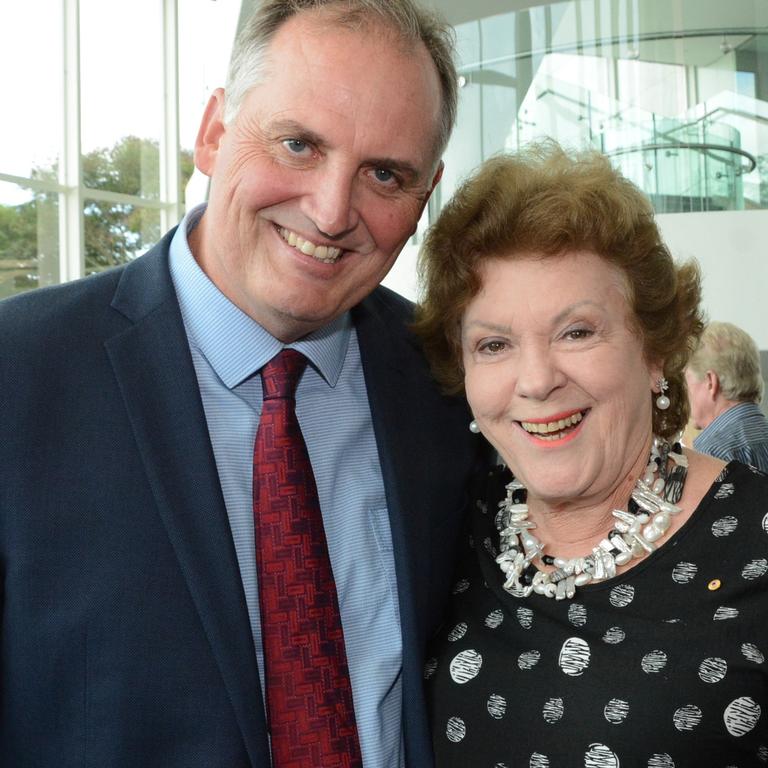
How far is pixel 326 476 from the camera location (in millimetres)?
2084

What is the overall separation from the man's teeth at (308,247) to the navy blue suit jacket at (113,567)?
0.97 feet

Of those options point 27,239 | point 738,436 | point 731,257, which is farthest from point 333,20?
point 27,239

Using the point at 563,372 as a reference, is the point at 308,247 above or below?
above

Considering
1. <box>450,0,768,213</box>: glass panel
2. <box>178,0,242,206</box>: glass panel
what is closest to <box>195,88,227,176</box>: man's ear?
<box>450,0,768,213</box>: glass panel

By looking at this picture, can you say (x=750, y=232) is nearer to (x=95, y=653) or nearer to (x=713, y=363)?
(x=713, y=363)

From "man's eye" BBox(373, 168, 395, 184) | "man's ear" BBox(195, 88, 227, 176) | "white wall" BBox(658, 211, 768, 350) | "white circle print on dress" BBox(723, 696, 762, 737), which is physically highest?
"white wall" BBox(658, 211, 768, 350)

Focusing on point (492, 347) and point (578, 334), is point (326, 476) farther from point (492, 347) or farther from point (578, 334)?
point (578, 334)

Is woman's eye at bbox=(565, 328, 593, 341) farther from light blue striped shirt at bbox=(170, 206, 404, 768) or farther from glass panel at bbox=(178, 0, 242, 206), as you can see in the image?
glass panel at bbox=(178, 0, 242, 206)

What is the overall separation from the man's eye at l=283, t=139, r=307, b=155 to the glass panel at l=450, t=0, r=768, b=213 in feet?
24.0

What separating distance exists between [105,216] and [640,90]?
20.8 feet

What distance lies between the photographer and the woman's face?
2.06 metres

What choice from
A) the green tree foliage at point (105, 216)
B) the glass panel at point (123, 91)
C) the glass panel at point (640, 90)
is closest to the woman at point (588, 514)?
the glass panel at point (640, 90)

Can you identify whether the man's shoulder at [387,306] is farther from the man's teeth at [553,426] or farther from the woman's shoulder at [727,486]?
the woman's shoulder at [727,486]

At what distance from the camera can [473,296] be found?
219 centimetres
